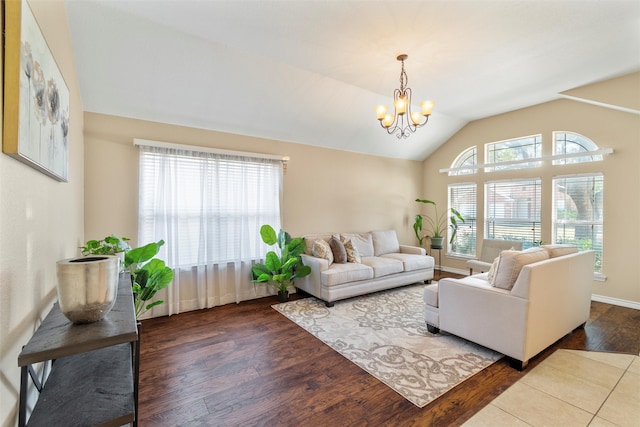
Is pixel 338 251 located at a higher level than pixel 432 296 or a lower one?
higher

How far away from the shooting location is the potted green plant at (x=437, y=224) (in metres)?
5.73

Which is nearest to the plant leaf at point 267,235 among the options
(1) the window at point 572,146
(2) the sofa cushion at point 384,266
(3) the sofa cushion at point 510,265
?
(2) the sofa cushion at point 384,266

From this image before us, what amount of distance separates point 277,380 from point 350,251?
256cm

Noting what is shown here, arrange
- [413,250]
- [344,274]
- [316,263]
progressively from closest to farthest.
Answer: [344,274], [316,263], [413,250]

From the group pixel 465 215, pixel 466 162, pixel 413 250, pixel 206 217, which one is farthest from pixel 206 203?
pixel 466 162

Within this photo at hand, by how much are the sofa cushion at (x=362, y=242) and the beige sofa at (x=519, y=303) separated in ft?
6.46

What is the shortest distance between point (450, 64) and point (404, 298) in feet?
10.6

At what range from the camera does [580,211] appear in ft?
14.1

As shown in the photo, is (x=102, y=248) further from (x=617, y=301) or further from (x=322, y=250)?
(x=617, y=301)

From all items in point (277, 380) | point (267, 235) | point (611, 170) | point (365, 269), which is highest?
point (611, 170)

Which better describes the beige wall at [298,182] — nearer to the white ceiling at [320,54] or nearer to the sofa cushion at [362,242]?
the white ceiling at [320,54]

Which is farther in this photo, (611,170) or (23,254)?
(611,170)

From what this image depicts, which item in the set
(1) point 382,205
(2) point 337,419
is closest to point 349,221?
(1) point 382,205

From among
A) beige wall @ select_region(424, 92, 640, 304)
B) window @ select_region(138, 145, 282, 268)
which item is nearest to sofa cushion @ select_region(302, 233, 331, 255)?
window @ select_region(138, 145, 282, 268)
